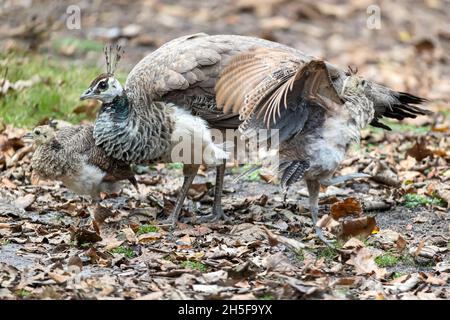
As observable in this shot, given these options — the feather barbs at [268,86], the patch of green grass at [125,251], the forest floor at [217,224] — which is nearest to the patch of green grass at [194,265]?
the forest floor at [217,224]

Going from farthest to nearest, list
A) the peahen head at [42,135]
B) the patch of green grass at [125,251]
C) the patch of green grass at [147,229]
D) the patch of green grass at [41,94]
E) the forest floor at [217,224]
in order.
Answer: the patch of green grass at [41,94], the peahen head at [42,135], the patch of green grass at [147,229], the patch of green grass at [125,251], the forest floor at [217,224]

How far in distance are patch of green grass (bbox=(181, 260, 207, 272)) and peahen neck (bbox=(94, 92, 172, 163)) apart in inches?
51.7

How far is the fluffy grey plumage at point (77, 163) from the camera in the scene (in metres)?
6.20

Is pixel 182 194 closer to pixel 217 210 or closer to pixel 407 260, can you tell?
pixel 217 210

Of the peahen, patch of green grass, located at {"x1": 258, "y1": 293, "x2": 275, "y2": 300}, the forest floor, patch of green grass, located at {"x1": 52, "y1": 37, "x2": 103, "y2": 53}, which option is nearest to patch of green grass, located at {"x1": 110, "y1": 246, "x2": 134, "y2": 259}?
the forest floor

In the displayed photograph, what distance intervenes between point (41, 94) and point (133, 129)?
8.65 ft

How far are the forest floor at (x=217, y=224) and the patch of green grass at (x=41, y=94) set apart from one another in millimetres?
16

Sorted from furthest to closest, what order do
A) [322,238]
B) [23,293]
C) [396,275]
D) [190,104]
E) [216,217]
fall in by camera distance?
1. [216,217]
2. [190,104]
3. [322,238]
4. [396,275]
5. [23,293]

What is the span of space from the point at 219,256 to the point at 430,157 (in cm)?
303

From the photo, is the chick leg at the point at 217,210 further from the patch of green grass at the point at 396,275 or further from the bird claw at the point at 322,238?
the patch of green grass at the point at 396,275

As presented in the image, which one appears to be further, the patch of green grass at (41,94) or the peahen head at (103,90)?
the patch of green grass at (41,94)

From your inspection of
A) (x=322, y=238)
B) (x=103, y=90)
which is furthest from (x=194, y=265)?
(x=103, y=90)

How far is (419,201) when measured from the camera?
6.47 metres
